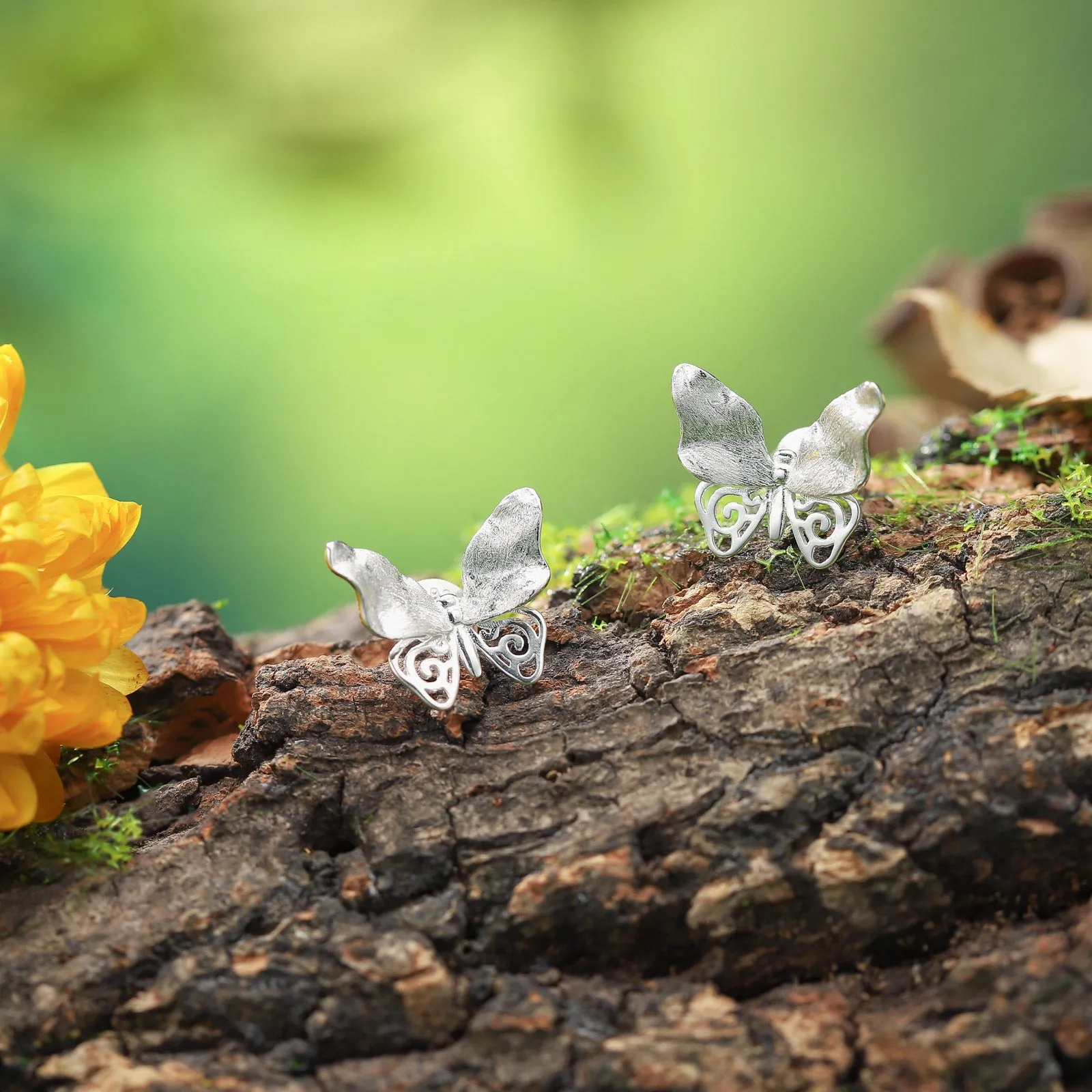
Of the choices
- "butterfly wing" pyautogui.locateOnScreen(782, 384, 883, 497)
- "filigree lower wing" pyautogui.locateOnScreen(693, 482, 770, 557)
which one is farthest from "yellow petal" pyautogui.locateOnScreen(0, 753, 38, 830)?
"butterfly wing" pyautogui.locateOnScreen(782, 384, 883, 497)

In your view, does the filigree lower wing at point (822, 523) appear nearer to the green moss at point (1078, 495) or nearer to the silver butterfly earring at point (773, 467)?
the silver butterfly earring at point (773, 467)

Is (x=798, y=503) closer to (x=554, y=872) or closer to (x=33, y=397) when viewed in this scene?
(x=554, y=872)

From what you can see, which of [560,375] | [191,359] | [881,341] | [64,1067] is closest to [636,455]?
[560,375]

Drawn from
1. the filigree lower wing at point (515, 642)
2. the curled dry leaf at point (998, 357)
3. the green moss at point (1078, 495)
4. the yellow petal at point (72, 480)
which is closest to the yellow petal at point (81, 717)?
the yellow petal at point (72, 480)

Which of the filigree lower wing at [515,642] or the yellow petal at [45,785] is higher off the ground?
the filigree lower wing at [515,642]

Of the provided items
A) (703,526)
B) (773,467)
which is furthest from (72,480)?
(773,467)

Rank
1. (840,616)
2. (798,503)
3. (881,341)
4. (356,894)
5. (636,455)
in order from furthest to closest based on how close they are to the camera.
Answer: (636,455) < (881,341) < (798,503) < (840,616) < (356,894)

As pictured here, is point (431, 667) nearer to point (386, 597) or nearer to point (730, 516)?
point (386, 597)

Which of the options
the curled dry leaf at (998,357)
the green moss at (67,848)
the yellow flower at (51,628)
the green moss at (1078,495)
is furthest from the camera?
the curled dry leaf at (998,357)
